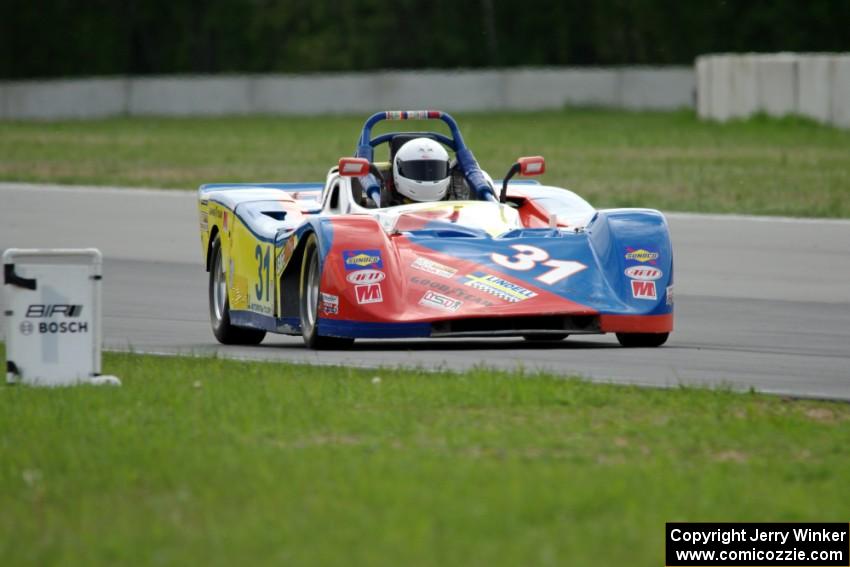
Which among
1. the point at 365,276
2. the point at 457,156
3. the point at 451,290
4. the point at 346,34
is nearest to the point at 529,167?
the point at 457,156

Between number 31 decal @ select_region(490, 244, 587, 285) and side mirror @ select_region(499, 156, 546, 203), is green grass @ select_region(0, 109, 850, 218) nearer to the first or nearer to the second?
side mirror @ select_region(499, 156, 546, 203)

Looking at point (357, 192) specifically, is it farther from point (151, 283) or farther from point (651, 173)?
point (651, 173)

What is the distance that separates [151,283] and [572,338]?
5.53 metres

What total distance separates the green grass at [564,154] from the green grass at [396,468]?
10581 millimetres

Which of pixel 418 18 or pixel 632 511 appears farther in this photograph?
pixel 418 18

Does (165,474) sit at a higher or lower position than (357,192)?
lower

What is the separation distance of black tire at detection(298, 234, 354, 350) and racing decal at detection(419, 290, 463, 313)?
0.67 metres

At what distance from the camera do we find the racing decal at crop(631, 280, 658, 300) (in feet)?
37.0

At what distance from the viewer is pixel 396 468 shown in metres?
7.00

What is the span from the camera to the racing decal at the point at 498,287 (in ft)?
35.6

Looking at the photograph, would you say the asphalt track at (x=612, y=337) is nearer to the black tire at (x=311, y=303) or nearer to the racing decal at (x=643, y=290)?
the black tire at (x=311, y=303)

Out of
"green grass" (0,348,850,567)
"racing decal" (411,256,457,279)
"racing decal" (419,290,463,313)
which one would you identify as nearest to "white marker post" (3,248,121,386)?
"green grass" (0,348,850,567)

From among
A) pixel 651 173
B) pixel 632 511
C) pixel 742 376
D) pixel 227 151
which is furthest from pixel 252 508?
pixel 227 151

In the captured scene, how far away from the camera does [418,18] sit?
200ft
